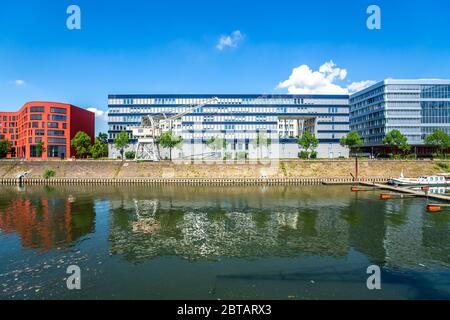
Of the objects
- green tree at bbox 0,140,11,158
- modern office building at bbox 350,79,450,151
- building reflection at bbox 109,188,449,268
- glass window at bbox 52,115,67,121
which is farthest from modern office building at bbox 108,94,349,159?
building reflection at bbox 109,188,449,268

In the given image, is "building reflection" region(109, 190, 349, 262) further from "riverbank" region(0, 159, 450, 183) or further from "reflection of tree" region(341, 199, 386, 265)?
"riverbank" region(0, 159, 450, 183)

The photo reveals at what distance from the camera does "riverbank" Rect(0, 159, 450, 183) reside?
8275cm

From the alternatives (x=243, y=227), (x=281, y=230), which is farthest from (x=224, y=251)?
(x=281, y=230)

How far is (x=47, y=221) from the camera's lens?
113 feet

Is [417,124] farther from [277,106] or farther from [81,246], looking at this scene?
[81,246]

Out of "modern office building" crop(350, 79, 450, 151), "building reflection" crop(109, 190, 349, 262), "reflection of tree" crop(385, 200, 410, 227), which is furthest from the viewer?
"modern office building" crop(350, 79, 450, 151)

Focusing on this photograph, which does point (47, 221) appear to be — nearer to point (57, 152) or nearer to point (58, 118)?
point (57, 152)

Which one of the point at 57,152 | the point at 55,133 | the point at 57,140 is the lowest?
the point at 57,152

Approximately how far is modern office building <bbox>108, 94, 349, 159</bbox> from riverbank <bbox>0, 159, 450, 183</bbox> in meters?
31.2

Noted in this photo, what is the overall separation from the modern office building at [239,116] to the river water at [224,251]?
77.0 metres

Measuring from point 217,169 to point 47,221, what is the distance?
54.4m

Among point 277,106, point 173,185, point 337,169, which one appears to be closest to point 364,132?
point 277,106
